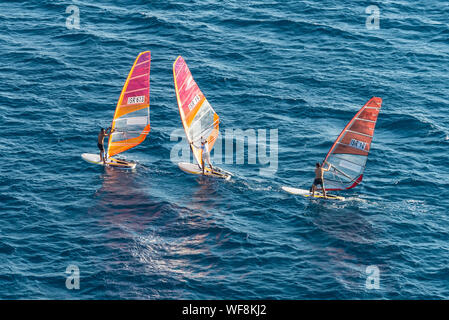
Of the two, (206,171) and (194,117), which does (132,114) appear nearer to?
(194,117)

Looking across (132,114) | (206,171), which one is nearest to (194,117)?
(206,171)

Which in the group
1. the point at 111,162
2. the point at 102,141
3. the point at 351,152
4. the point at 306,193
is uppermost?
the point at 351,152

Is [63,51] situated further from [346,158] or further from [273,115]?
[346,158]

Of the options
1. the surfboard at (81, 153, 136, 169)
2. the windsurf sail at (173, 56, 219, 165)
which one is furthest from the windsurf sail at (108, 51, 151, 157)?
the windsurf sail at (173, 56, 219, 165)

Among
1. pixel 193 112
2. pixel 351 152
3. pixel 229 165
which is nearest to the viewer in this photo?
pixel 351 152

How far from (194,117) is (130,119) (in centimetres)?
632

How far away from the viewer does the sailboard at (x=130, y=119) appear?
66375 millimetres

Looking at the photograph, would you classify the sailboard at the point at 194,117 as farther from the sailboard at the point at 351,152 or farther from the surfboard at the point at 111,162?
the sailboard at the point at 351,152

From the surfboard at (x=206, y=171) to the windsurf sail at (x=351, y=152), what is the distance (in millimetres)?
9294

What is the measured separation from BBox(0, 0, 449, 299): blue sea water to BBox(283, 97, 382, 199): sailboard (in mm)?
1733

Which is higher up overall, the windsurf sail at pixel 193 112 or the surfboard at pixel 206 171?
the windsurf sail at pixel 193 112

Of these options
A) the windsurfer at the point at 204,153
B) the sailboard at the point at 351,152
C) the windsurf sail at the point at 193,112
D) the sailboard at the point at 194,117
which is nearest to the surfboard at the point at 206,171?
the sailboard at the point at 194,117

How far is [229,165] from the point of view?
68.3m

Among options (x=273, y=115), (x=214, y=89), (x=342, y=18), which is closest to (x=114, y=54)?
(x=214, y=89)
